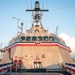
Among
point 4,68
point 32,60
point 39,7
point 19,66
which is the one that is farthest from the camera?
point 39,7

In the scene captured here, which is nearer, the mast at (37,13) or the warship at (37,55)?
the warship at (37,55)

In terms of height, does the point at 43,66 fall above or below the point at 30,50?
below

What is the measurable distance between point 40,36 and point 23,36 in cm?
197

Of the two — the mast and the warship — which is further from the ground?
the mast

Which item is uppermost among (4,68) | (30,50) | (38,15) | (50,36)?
(38,15)

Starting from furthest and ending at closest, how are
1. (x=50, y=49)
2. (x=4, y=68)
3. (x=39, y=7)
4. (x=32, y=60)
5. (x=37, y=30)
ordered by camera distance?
(x=39, y=7)
(x=37, y=30)
(x=50, y=49)
(x=32, y=60)
(x=4, y=68)

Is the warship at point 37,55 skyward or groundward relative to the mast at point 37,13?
groundward

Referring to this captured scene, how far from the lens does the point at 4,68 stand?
1577cm

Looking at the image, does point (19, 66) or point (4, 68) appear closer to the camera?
point (4, 68)

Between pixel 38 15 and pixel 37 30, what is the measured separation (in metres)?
3.91

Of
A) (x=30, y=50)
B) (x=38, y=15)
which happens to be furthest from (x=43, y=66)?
(x=38, y=15)

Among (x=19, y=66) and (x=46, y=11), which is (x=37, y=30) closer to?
(x=46, y=11)

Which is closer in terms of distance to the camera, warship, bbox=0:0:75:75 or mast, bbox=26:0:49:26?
warship, bbox=0:0:75:75

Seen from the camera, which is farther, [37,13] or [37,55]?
[37,13]
